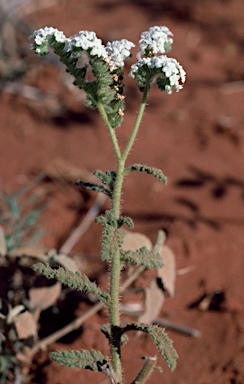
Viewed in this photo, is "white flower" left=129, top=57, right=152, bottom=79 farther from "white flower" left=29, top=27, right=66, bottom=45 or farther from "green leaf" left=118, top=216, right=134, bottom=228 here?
"green leaf" left=118, top=216, right=134, bottom=228

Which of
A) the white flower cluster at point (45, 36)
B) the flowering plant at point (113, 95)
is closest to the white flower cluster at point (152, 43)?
the flowering plant at point (113, 95)

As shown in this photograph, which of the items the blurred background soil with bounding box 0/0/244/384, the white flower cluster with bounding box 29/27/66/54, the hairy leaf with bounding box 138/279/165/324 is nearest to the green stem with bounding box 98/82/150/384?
the white flower cluster with bounding box 29/27/66/54

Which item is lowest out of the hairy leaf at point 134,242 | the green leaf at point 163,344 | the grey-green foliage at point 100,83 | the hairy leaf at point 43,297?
the green leaf at point 163,344

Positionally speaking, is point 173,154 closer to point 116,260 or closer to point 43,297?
point 43,297

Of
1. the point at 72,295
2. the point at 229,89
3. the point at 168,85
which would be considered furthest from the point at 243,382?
the point at 229,89

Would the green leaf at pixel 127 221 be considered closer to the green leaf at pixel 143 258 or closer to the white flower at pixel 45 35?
the green leaf at pixel 143 258

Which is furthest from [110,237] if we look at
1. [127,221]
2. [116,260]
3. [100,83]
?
[100,83]

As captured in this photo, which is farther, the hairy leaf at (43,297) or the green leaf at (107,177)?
the hairy leaf at (43,297)

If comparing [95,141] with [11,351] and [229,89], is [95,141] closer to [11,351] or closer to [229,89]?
[229,89]
